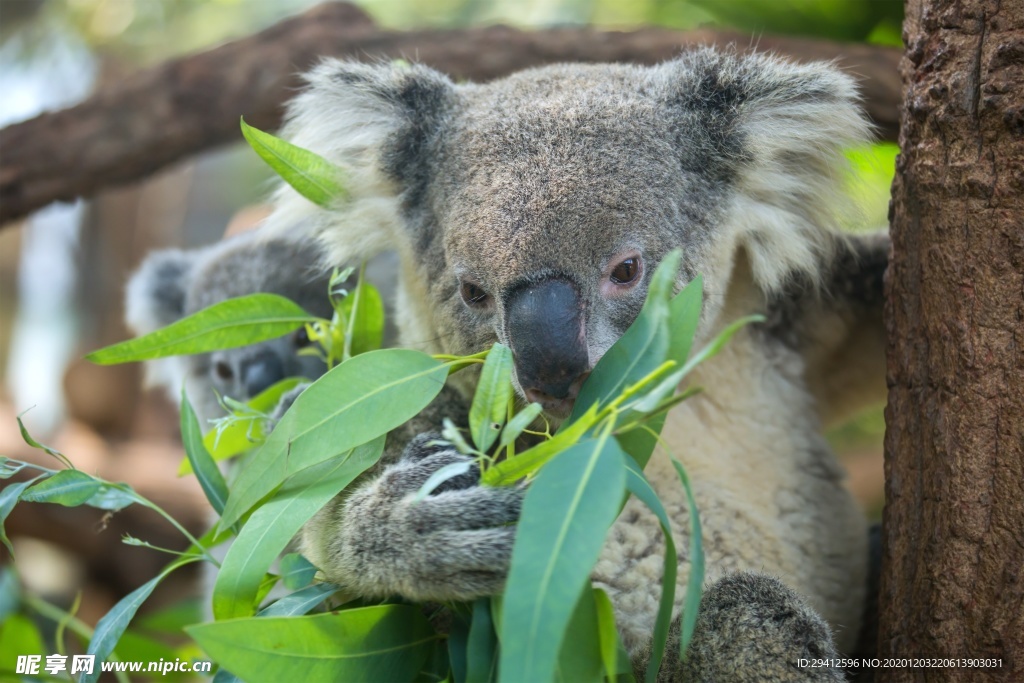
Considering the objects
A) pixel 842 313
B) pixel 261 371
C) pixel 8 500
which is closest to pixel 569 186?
pixel 842 313

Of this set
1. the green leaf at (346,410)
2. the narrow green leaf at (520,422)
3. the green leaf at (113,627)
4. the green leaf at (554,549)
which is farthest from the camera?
the green leaf at (113,627)

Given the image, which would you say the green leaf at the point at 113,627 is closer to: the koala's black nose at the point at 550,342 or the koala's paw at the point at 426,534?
the koala's paw at the point at 426,534

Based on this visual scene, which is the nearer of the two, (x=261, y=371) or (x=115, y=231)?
(x=261, y=371)

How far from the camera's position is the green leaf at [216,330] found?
2125 millimetres

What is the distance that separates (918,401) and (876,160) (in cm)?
77

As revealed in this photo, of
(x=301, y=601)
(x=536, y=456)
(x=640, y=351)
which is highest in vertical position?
(x=640, y=351)

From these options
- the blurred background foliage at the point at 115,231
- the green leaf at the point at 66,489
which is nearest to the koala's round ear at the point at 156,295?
the blurred background foliage at the point at 115,231

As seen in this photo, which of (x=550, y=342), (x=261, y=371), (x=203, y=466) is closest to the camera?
(x=550, y=342)

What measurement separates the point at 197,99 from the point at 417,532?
8.69 feet

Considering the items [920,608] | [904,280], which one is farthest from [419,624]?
[904,280]

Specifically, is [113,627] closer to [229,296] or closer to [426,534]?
[426,534]

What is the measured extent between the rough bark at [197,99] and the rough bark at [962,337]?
1842 millimetres

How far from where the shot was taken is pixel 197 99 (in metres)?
3.74

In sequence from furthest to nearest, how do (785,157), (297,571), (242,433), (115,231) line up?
(115,231), (242,433), (785,157), (297,571)
